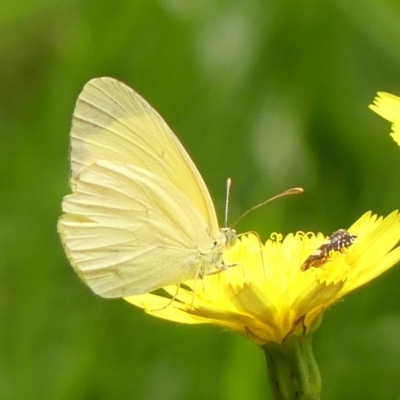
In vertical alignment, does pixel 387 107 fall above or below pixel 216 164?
above

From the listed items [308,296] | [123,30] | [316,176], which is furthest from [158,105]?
[308,296]

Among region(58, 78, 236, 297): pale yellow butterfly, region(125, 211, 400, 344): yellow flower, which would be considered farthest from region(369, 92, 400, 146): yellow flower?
region(58, 78, 236, 297): pale yellow butterfly

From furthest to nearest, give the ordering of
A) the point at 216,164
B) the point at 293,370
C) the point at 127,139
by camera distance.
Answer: the point at 216,164, the point at 127,139, the point at 293,370

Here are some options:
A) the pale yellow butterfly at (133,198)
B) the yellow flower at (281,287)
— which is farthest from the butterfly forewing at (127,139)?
the yellow flower at (281,287)

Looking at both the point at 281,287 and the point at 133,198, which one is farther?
the point at 133,198

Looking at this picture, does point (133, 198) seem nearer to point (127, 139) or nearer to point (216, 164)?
point (127, 139)

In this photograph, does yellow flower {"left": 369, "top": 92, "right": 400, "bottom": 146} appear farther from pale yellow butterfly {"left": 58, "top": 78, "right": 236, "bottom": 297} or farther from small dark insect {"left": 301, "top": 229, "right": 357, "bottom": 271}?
pale yellow butterfly {"left": 58, "top": 78, "right": 236, "bottom": 297}

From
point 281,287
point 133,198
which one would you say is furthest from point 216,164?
point 281,287
